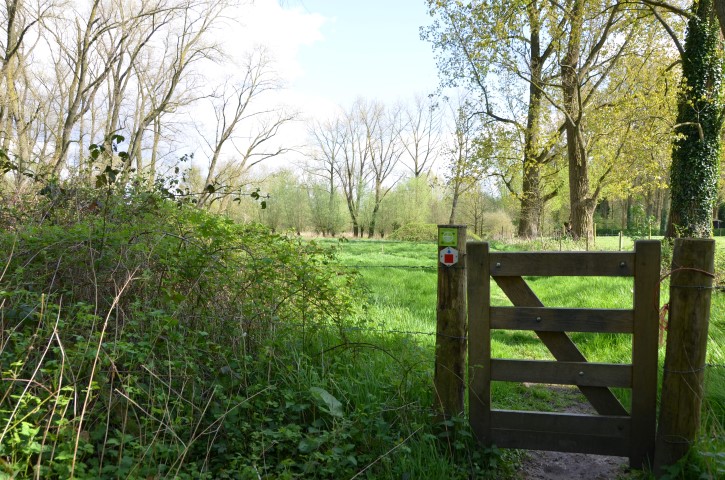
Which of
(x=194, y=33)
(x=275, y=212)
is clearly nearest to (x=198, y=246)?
(x=194, y=33)

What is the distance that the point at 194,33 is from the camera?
26.3 metres

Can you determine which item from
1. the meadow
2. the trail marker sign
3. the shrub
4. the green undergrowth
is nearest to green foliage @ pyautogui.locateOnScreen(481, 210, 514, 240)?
the meadow

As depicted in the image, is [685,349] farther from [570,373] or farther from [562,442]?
[562,442]

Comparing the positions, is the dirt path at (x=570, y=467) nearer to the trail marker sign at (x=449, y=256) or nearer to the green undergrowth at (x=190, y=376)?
the green undergrowth at (x=190, y=376)

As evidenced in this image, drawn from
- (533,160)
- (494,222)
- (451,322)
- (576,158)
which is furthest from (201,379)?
(494,222)

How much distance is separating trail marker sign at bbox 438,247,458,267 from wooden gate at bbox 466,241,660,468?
11cm

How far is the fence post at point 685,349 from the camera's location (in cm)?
370

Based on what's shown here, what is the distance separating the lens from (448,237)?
13.4ft

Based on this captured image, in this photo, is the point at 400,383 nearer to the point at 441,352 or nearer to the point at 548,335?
the point at 441,352

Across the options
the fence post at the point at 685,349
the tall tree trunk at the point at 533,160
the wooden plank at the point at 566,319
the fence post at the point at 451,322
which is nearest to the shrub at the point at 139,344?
the fence post at the point at 451,322

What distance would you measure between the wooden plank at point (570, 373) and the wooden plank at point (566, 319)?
0.26 meters

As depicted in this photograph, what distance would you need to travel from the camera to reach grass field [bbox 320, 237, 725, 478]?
14.7ft

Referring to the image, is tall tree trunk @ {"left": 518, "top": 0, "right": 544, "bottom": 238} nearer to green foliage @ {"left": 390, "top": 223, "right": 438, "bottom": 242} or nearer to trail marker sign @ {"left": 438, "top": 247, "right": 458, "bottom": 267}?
green foliage @ {"left": 390, "top": 223, "right": 438, "bottom": 242}

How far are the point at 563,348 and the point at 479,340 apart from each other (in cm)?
61
